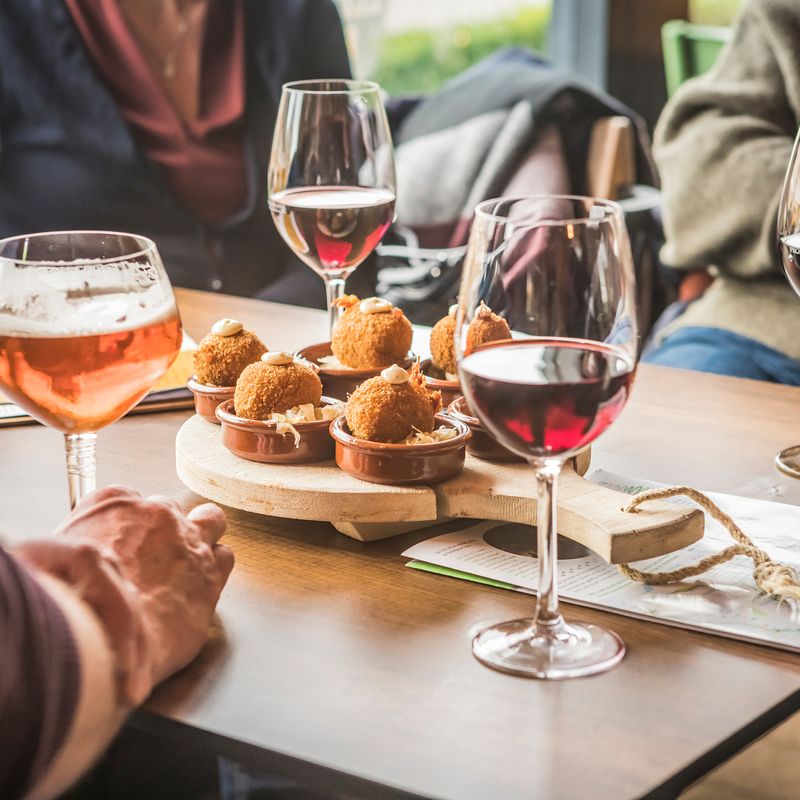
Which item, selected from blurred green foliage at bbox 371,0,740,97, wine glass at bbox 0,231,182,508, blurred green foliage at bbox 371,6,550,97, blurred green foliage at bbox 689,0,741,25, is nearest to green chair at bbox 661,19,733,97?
blurred green foliage at bbox 689,0,741,25

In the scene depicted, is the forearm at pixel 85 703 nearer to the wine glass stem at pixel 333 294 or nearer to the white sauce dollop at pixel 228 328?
the white sauce dollop at pixel 228 328

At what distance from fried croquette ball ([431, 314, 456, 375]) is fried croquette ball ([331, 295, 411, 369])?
0.10ft

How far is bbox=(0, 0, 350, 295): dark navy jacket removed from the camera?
2.47m

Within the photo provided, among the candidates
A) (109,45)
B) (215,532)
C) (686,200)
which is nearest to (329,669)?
(215,532)

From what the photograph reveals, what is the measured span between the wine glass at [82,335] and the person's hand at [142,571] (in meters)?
0.08

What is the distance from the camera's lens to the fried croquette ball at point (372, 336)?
0.94 metres

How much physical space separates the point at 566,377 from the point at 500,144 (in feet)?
6.89

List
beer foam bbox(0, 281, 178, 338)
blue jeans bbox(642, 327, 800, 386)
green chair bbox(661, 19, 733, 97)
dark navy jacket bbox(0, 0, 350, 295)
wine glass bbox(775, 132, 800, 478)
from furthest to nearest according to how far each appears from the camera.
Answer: green chair bbox(661, 19, 733, 97), dark navy jacket bbox(0, 0, 350, 295), blue jeans bbox(642, 327, 800, 386), wine glass bbox(775, 132, 800, 478), beer foam bbox(0, 281, 178, 338)

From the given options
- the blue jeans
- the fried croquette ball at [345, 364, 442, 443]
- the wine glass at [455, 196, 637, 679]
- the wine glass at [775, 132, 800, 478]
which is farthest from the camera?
the blue jeans

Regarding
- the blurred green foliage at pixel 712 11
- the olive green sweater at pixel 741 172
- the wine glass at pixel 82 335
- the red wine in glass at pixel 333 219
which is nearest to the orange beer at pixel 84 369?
the wine glass at pixel 82 335

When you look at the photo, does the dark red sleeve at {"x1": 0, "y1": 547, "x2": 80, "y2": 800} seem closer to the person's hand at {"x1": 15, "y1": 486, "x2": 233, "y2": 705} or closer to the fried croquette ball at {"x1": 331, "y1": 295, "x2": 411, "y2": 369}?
the person's hand at {"x1": 15, "y1": 486, "x2": 233, "y2": 705}

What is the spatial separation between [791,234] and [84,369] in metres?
0.60

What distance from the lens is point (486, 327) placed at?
1.87ft

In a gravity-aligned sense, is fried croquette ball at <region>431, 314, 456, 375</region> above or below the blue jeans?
above
